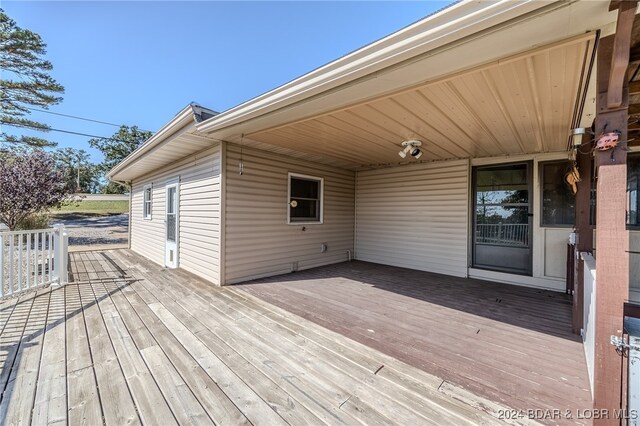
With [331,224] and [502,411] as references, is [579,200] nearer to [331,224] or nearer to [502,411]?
[502,411]

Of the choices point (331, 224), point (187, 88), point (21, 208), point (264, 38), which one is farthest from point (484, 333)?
point (187, 88)

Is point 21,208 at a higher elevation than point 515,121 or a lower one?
lower

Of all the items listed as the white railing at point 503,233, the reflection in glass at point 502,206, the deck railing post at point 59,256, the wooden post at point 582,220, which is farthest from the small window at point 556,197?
the deck railing post at point 59,256

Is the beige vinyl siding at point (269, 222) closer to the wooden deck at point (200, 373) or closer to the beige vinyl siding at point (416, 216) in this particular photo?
the beige vinyl siding at point (416, 216)

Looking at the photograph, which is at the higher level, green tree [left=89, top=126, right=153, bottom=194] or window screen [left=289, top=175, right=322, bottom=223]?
green tree [left=89, top=126, right=153, bottom=194]

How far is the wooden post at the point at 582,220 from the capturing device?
2.57 meters

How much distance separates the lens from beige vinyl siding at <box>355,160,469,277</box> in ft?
17.1

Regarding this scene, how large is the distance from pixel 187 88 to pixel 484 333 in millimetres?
19897

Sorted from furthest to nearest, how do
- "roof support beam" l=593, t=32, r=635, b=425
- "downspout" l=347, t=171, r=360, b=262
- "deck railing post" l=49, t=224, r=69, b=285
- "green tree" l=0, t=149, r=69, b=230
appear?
"downspout" l=347, t=171, r=360, b=262, "green tree" l=0, t=149, r=69, b=230, "deck railing post" l=49, t=224, r=69, b=285, "roof support beam" l=593, t=32, r=635, b=425

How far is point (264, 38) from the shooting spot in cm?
798

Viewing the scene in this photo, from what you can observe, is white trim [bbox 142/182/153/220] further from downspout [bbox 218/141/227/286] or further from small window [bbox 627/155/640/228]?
small window [bbox 627/155/640/228]

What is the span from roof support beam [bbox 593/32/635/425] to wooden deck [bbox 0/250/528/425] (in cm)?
63

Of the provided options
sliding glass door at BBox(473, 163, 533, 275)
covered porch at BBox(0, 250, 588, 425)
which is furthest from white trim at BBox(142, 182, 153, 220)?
Answer: sliding glass door at BBox(473, 163, 533, 275)

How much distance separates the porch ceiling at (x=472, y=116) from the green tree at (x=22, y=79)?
44.3 ft
